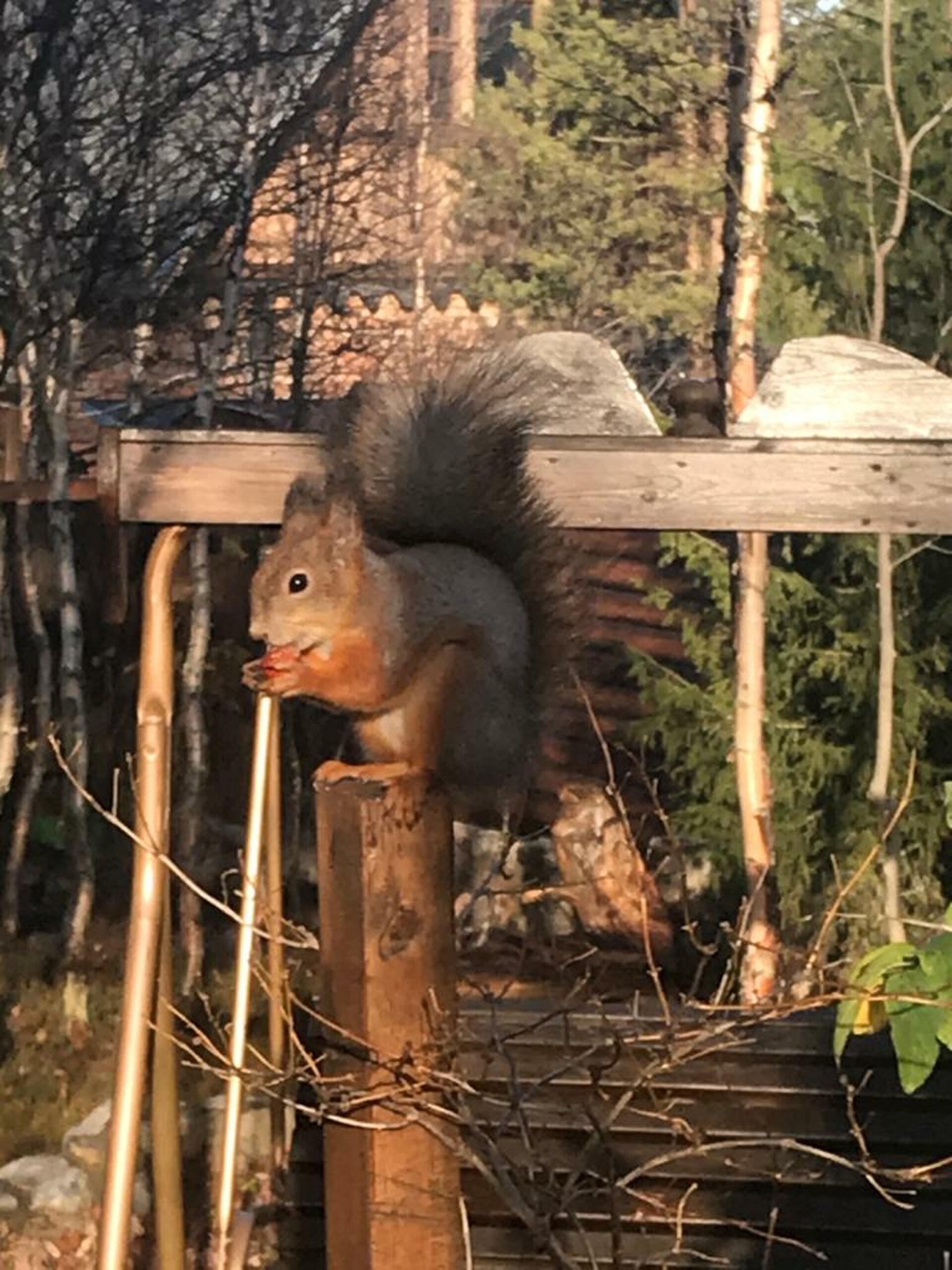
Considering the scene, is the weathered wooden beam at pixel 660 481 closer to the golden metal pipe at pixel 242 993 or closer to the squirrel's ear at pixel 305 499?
the golden metal pipe at pixel 242 993

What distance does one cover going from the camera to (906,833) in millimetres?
5121

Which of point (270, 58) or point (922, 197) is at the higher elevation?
point (270, 58)

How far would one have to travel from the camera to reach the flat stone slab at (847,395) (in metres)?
2.01

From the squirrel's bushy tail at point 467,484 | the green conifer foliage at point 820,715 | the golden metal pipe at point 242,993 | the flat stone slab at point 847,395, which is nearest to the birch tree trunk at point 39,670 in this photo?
the green conifer foliage at point 820,715

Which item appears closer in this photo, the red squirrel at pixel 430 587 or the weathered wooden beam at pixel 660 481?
the red squirrel at pixel 430 587

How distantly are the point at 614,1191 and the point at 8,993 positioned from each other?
3805 millimetres

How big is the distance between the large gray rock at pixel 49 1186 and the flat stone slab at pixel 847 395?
2.34m

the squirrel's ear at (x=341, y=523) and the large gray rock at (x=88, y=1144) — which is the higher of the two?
the squirrel's ear at (x=341, y=523)

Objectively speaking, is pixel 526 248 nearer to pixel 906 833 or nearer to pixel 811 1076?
pixel 906 833

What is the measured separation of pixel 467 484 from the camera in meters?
1.39

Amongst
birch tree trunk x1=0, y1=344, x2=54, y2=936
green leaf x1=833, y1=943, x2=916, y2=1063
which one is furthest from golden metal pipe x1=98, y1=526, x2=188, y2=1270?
birch tree trunk x1=0, y1=344, x2=54, y2=936

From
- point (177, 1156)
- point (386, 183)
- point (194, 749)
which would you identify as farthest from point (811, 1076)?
point (386, 183)

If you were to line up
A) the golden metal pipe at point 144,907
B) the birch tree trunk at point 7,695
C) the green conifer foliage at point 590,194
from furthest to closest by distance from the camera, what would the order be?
the green conifer foliage at point 590,194
the birch tree trunk at point 7,695
the golden metal pipe at point 144,907

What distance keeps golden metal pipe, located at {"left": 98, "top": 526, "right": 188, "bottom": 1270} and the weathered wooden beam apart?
0.06 metres
